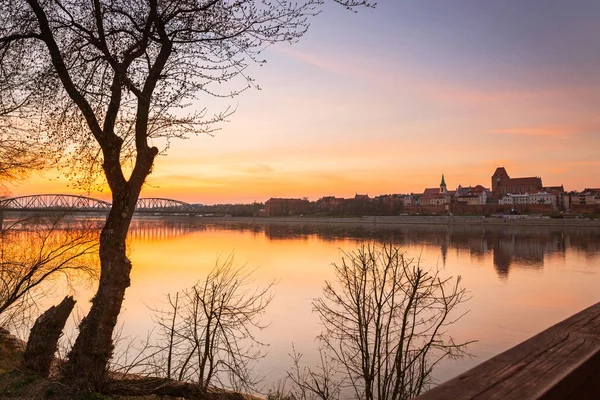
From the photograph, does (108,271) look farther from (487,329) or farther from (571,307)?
(571,307)

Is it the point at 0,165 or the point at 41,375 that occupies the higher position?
the point at 0,165

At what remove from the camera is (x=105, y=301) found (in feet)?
17.4

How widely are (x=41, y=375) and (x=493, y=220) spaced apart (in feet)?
312

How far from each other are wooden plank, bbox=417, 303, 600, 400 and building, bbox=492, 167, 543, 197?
142527 millimetres

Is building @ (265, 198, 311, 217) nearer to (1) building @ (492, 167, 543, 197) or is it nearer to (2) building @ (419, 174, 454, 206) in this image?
(2) building @ (419, 174, 454, 206)

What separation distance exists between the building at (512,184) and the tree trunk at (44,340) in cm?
13964

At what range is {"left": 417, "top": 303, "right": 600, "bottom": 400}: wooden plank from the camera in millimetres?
1023

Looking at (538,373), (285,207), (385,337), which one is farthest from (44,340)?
(285,207)

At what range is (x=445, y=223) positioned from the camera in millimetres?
94375

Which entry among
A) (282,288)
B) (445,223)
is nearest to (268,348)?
(282,288)

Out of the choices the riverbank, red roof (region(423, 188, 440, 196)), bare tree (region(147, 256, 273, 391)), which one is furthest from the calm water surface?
red roof (region(423, 188, 440, 196))

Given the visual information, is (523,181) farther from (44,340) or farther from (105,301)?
(105,301)

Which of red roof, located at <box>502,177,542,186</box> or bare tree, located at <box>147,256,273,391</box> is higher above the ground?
red roof, located at <box>502,177,542,186</box>

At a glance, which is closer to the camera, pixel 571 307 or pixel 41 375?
pixel 41 375
